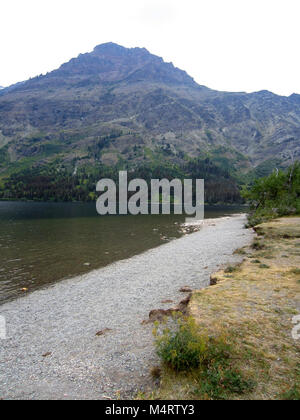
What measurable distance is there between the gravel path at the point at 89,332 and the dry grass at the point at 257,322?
2.58m

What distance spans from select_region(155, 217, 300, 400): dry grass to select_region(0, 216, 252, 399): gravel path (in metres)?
2.58

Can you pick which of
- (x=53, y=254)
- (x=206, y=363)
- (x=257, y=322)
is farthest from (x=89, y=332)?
(x=53, y=254)

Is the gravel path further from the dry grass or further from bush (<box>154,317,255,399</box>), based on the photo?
the dry grass

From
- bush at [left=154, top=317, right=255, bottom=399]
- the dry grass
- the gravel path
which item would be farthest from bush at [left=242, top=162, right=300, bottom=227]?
bush at [left=154, top=317, right=255, bottom=399]

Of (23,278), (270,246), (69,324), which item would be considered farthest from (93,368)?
(270,246)

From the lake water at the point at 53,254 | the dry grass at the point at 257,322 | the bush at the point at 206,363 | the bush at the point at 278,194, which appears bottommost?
the lake water at the point at 53,254

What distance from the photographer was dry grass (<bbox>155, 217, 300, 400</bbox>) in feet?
22.2

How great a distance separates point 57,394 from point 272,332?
8.68 m

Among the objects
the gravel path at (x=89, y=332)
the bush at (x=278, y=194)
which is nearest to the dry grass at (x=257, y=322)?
the gravel path at (x=89, y=332)

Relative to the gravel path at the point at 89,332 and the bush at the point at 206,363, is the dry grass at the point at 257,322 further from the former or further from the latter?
the gravel path at the point at 89,332

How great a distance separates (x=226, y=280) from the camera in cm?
1684

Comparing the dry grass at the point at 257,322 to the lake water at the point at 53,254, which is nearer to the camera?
the dry grass at the point at 257,322

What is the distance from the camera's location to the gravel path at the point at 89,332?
28.3 feet
